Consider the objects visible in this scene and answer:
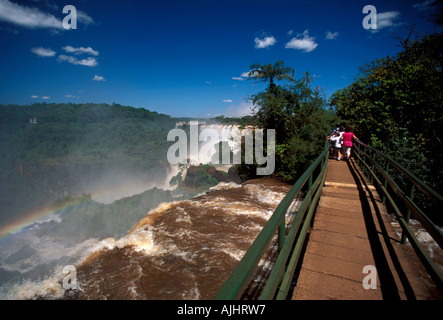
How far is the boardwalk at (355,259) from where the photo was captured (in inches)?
84.8

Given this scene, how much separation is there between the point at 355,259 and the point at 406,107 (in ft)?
42.6

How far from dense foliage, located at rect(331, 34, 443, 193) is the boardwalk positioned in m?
6.44

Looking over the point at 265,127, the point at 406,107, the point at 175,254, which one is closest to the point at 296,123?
the point at 265,127

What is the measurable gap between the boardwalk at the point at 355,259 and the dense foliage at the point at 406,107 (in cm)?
644

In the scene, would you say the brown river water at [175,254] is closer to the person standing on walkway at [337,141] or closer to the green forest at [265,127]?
the person standing on walkway at [337,141]

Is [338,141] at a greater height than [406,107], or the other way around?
[406,107]

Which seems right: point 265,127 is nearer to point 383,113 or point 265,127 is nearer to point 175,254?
point 383,113

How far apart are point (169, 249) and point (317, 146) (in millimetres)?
Result: 11105

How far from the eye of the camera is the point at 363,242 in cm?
313

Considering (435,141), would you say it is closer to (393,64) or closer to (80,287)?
(393,64)

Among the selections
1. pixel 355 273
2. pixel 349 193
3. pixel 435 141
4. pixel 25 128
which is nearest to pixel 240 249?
pixel 349 193

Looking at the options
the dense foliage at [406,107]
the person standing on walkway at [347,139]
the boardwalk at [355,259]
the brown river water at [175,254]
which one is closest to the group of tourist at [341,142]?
the person standing on walkway at [347,139]

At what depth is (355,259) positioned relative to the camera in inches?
107
